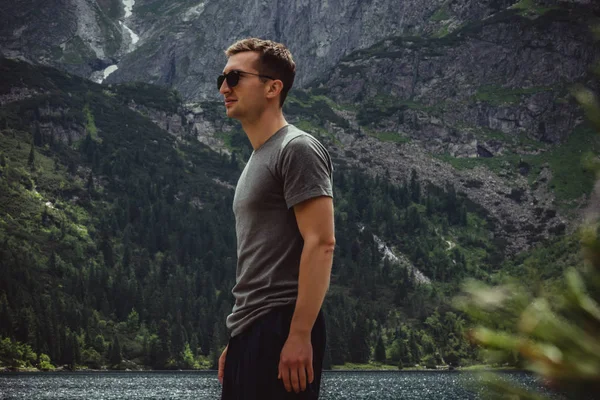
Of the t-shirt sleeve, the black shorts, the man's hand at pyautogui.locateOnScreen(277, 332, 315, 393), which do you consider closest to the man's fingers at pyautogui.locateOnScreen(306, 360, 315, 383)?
the man's hand at pyautogui.locateOnScreen(277, 332, 315, 393)

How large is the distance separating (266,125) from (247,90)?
0.88 ft

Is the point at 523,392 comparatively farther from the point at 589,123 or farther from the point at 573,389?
the point at 589,123

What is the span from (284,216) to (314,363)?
0.93 meters

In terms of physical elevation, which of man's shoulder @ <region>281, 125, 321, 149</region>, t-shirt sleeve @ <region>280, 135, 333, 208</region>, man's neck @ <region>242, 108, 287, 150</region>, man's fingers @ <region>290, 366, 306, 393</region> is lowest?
man's fingers @ <region>290, 366, 306, 393</region>

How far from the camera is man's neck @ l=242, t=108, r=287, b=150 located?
19.1 ft

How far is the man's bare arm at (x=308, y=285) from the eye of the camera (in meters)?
4.95

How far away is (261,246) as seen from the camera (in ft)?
17.9

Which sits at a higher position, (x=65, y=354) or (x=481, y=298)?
(x=481, y=298)

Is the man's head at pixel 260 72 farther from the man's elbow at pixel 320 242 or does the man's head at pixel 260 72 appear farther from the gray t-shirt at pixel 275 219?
the man's elbow at pixel 320 242

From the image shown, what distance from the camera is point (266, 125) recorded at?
583 centimetres

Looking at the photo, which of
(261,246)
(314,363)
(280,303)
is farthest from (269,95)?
(314,363)

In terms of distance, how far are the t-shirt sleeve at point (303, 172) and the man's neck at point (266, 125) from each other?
0.53 meters

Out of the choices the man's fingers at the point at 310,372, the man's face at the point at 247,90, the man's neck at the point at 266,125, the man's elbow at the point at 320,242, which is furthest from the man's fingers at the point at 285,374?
the man's face at the point at 247,90

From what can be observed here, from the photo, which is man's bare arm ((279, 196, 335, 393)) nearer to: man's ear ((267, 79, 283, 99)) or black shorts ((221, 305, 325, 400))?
black shorts ((221, 305, 325, 400))
